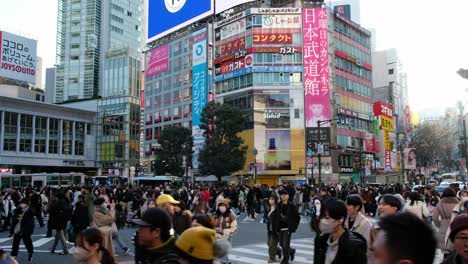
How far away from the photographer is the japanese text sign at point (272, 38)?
183 ft

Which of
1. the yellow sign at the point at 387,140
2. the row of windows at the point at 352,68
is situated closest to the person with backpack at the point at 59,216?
the row of windows at the point at 352,68

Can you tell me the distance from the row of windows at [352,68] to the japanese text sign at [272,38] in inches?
287

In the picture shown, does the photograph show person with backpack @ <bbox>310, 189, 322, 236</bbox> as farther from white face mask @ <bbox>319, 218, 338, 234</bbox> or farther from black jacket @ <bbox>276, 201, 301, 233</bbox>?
white face mask @ <bbox>319, 218, 338, 234</bbox>

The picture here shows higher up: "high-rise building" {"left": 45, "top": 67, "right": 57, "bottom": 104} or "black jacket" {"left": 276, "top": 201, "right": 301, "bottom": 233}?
"high-rise building" {"left": 45, "top": 67, "right": 57, "bottom": 104}

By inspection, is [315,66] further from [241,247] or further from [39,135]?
[241,247]

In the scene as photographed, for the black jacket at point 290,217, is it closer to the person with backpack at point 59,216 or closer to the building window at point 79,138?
the person with backpack at point 59,216

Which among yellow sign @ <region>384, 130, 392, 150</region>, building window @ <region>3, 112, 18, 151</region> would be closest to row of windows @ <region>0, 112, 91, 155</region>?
building window @ <region>3, 112, 18, 151</region>

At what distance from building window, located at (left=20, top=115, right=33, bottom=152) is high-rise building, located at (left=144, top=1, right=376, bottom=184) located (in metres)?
19.1

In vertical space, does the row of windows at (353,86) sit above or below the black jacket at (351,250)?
above

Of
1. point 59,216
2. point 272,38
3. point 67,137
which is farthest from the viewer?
point 67,137

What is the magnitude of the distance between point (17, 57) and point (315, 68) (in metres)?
34.3

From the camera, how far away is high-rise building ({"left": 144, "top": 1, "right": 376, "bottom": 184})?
5466cm

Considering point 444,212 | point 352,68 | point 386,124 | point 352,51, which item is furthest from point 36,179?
point 386,124

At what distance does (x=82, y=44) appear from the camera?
97312 millimetres
